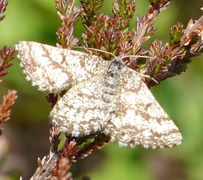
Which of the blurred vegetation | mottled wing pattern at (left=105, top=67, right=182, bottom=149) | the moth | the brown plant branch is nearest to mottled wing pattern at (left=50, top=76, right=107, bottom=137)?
the moth

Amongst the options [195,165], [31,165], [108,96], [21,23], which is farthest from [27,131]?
[108,96]

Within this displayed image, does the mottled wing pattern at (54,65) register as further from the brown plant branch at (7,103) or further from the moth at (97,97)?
the brown plant branch at (7,103)

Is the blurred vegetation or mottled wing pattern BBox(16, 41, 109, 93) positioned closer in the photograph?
mottled wing pattern BBox(16, 41, 109, 93)

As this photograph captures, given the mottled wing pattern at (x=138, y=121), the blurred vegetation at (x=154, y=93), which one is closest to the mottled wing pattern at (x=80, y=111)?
the mottled wing pattern at (x=138, y=121)

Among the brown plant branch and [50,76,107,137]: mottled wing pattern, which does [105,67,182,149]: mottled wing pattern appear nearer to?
[50,76,107,137]: mottled wing pattern

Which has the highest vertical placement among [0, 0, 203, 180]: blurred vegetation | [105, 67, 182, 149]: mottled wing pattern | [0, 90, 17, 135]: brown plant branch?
[0, 90, 17, 135]: brown plant branch

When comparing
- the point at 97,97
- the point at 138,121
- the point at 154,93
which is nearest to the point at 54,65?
the point at 97,97
